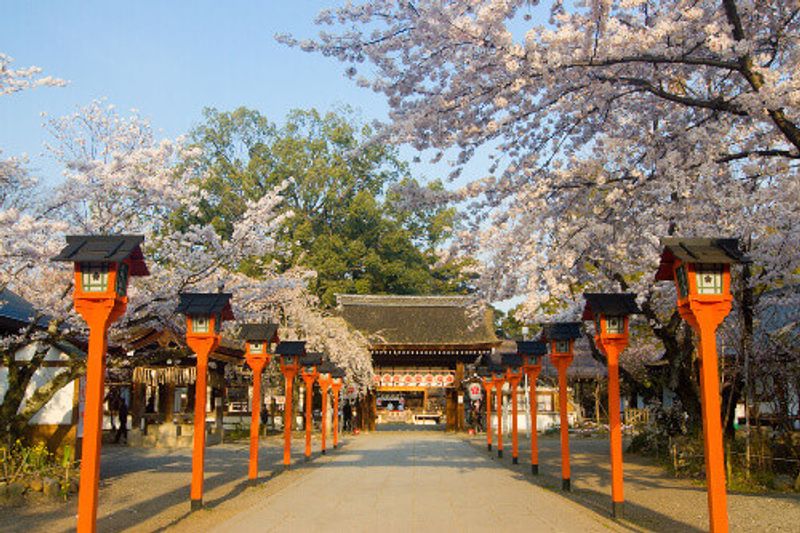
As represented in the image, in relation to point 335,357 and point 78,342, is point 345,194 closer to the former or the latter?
point 335,357

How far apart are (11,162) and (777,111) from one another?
10.3 meters

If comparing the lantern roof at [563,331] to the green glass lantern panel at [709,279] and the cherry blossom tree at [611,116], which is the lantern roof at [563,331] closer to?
the cherry blossom tree at [611,116]

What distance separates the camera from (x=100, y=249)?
8.19 metres

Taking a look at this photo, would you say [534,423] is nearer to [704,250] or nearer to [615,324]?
[615,324]

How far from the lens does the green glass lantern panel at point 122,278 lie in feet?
27.0

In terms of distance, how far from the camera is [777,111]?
891 cm

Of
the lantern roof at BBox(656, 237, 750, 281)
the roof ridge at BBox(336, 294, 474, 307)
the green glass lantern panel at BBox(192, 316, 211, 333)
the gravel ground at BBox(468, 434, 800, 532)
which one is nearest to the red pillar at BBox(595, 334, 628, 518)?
the gravel ground at BBox(468, 434, 800, 532)

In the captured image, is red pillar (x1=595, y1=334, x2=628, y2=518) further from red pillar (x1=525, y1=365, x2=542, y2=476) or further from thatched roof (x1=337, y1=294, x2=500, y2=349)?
thatched roof (x1=337, y1=294, x2=500, y2=349)

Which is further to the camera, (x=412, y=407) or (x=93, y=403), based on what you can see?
(x=412, y=407)

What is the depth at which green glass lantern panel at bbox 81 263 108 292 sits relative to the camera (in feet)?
26.7

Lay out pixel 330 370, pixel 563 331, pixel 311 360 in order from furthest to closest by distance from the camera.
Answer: pixel 330 370 < pixel 311 360 < pixel 563 331

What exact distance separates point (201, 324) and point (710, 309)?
707 centimetres

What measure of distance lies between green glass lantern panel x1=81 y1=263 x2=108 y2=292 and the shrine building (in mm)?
27238

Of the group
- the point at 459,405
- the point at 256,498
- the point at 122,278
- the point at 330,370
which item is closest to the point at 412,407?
the point at 459,405
